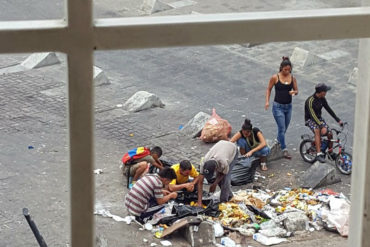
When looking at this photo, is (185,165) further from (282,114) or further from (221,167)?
(282,114)

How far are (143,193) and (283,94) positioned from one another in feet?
8.02

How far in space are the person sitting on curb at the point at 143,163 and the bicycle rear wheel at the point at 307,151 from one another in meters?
1.79

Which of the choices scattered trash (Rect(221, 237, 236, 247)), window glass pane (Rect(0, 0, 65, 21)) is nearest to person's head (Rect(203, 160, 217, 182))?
scattered trash (Rect(221, 237, 236, 247))

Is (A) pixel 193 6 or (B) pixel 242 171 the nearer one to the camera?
(B) pixel 242 171

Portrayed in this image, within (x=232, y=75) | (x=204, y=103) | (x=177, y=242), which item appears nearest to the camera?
(x=177, y=242)

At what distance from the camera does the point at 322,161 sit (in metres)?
9.17

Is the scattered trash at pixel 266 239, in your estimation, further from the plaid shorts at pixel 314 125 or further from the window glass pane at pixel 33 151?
the window glass pane at pixel 33 151

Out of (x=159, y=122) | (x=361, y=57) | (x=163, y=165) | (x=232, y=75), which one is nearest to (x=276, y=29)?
(x=361, y=57)

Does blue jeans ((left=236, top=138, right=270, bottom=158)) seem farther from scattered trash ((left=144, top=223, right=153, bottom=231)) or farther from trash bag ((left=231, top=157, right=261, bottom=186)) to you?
scattered trash ((left=144, top=223, right=153, bottom=231))

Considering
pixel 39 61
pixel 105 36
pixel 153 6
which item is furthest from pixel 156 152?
pixel 105 36

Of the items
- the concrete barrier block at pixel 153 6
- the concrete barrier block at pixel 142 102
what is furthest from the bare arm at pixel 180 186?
the concrete barrier block at pixel 153 6

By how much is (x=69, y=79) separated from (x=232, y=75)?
438 inches

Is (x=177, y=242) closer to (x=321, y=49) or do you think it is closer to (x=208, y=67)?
(x=208, y=67)

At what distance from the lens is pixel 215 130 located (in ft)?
32.7
